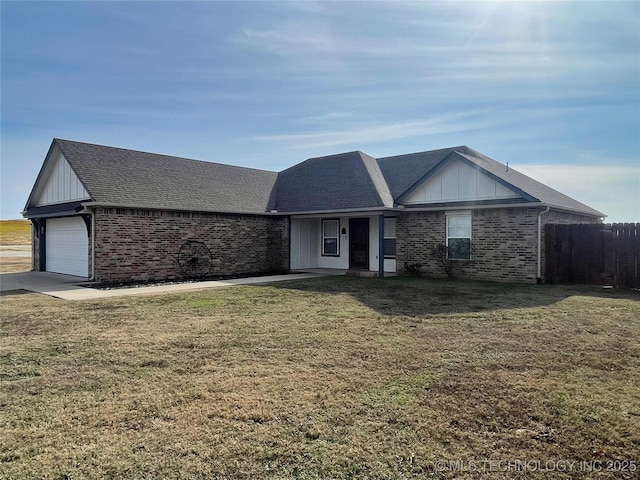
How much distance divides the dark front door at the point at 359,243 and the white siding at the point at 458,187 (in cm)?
293

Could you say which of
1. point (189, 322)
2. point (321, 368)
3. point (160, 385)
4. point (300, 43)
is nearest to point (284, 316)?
point (189, 322)

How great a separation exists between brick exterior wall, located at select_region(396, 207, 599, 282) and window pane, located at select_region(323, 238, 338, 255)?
3901mm

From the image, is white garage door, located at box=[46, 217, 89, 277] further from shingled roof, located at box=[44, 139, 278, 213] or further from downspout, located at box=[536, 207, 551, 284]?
downspout, located at box=[536, 207, 551, 284]

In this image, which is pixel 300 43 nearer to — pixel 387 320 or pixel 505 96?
pixel 505 96

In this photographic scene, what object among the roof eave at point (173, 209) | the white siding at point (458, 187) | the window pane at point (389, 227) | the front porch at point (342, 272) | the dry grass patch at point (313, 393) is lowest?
the dry grass patch at point (313, 393)

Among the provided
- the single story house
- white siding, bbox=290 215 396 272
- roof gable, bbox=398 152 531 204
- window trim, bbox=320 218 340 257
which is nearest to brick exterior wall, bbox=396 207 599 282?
the single story house

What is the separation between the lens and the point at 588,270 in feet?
46.0

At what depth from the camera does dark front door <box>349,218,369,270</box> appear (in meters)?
19.1

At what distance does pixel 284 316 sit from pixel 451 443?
5.52 m

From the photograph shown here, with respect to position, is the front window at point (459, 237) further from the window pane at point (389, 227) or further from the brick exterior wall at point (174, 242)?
the brick exterior wall at point (174, 242)

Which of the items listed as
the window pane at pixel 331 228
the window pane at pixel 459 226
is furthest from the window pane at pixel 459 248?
the window pane at pixel 331 228

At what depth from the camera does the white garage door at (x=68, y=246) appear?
16328 millimetres

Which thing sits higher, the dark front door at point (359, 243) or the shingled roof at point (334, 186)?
the shingled roof at point (334, 186)

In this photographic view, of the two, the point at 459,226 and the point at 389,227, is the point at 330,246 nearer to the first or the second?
the point at 389,227
